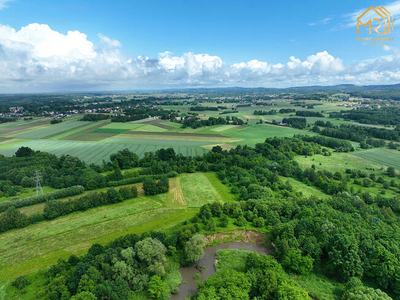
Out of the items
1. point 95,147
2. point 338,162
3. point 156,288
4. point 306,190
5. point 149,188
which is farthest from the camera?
point 95,147

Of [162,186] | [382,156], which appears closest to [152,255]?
[162,186]

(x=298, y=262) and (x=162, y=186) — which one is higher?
(x=162, y=186)

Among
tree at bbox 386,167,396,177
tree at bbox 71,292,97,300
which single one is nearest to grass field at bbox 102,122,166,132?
tree at bbox 386,167,396,177

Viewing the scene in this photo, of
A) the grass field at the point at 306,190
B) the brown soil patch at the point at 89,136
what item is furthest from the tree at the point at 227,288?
the brown soil patch at the point at 89,136

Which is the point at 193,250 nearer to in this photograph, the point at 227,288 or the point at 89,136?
the point at 227,288

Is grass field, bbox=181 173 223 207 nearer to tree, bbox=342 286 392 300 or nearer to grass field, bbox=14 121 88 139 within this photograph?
tree, bbox=342 286 392 300

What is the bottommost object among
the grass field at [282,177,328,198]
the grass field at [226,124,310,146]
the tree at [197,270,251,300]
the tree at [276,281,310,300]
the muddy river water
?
the muddy river water

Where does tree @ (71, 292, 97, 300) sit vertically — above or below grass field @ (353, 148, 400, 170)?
above
